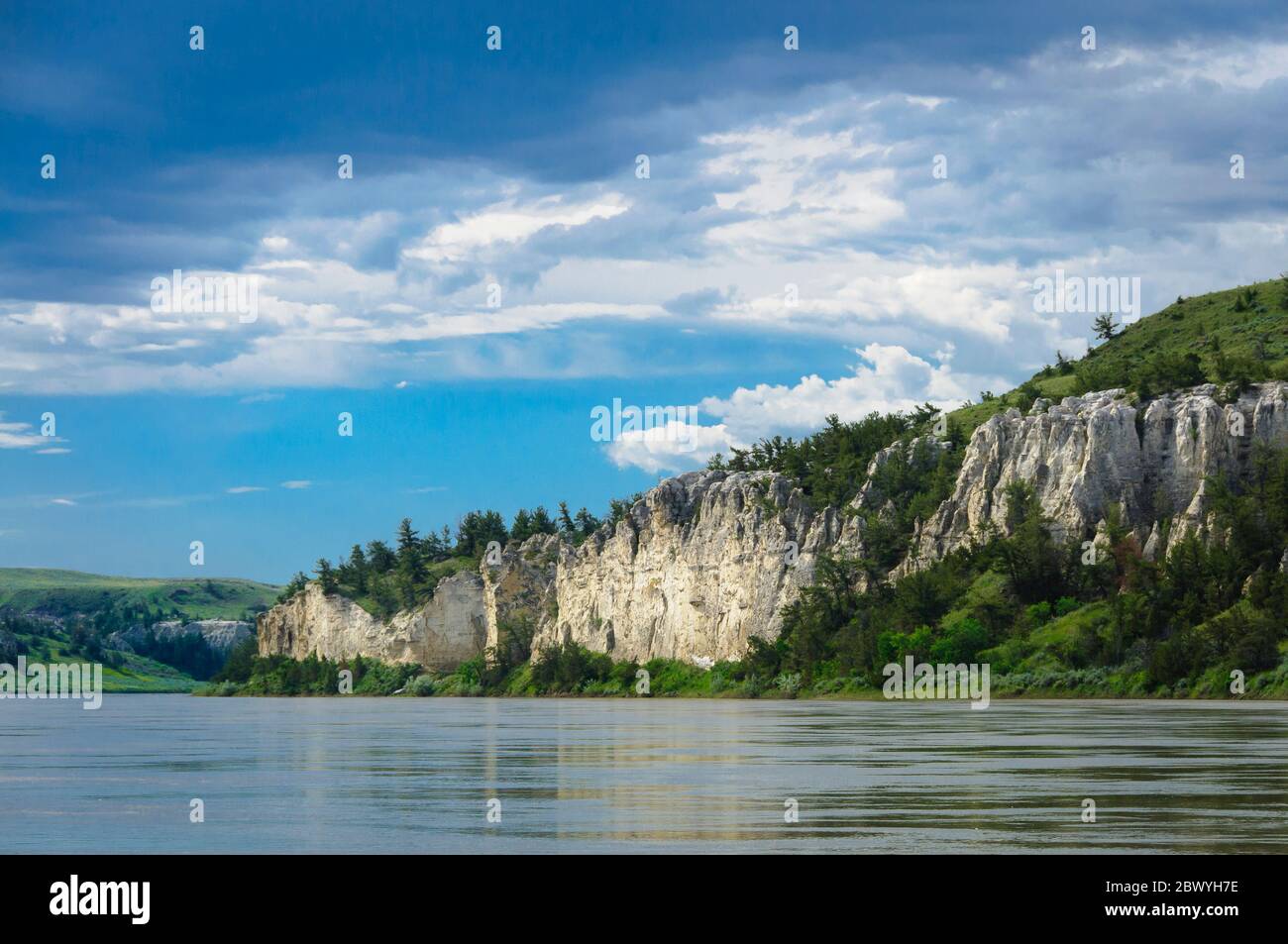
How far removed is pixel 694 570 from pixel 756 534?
402 inches

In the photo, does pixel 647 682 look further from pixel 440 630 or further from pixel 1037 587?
pixel 440 630

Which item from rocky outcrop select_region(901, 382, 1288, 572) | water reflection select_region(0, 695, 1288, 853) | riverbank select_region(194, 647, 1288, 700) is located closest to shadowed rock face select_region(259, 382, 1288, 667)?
rocky outcrop select_region(901, 382, 1288, 572)

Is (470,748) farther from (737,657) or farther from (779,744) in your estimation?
(737,657)

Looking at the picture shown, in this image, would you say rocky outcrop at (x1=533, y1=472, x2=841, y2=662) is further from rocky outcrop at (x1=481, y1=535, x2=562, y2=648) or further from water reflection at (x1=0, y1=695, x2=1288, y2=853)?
water reflection at (x1=0, y1=695, x2=1288, y2=853)

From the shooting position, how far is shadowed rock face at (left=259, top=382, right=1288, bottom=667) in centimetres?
10469

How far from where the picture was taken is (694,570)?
479 feet

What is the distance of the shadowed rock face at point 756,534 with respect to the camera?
105 m

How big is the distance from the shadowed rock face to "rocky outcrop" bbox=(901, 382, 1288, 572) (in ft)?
0.32

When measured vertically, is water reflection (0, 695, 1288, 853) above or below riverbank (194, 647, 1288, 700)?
above

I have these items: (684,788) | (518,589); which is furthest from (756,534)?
(684,788)

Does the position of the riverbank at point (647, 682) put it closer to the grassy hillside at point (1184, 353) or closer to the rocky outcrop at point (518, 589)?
the rocky outcrop at point (518, 589)

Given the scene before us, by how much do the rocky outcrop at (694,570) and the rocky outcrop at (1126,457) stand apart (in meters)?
20.0

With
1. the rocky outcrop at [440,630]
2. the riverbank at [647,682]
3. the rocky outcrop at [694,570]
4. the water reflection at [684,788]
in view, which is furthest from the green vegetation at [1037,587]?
the water reflection at [684,788]

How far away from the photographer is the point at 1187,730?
51625 millimetres
